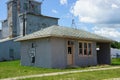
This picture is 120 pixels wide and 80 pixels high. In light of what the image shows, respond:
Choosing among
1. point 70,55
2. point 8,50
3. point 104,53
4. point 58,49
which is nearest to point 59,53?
point 58,49

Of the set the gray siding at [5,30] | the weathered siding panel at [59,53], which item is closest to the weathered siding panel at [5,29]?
the gray siding at [5,30]

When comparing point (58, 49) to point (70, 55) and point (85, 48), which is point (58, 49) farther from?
point (85, 48)

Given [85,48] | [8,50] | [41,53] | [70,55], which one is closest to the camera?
[41,53]

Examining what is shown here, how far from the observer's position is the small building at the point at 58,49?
920 inches

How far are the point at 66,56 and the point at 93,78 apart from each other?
9738 millimetres

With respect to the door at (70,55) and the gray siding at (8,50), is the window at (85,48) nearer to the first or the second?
the door at (70,55)

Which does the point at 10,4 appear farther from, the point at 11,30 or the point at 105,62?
the point at 105,62

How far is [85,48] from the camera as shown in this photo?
88.4 feet

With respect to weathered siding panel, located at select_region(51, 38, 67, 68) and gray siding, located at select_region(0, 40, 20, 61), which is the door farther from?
gray siding, located at select_region(0, 40, 20, 61)

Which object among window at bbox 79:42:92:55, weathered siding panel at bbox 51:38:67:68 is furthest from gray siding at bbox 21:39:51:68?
window at bbox 79:42:92:55

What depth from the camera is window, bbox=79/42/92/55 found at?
2634 centimetres

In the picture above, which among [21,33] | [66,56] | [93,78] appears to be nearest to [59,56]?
[66,56]

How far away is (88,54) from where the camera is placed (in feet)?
89.4

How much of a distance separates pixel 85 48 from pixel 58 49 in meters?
4.23
